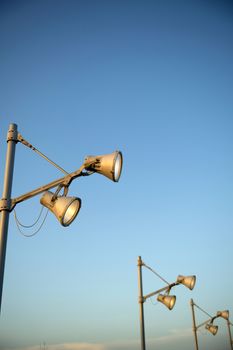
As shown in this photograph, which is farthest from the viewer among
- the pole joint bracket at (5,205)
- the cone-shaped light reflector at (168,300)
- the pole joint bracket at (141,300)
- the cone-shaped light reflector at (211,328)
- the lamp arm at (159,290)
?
the cone-shaped light reflector at (211,328)

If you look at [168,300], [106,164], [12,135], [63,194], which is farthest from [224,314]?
[12,135]

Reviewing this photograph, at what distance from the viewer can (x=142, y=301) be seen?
11570 mm

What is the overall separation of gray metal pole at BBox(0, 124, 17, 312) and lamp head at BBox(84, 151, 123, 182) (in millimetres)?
1099

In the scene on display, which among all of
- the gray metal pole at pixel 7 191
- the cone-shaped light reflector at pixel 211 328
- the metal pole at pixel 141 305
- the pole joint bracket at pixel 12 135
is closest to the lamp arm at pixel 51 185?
the gray metal pole at pixel 7 191

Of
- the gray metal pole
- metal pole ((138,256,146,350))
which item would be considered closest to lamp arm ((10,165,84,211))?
the gray metal pole

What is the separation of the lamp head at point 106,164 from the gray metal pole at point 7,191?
110 centimetres

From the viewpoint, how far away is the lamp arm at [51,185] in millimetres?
4230

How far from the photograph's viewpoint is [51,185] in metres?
4.38

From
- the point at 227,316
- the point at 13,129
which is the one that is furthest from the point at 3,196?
the point at 227,316

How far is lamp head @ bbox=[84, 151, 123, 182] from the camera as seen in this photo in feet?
13.3

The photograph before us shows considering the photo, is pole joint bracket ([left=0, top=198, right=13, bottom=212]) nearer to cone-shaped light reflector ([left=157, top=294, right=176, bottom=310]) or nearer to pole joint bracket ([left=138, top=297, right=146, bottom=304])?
pole joint bracket ([left=138, top=297, right=146, bottom=304])

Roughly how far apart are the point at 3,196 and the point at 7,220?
1.19 ft

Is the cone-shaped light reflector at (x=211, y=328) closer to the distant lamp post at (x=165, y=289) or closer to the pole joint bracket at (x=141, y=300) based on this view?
the distant lamp post at (x=165, y=289)

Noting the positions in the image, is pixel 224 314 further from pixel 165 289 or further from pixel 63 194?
pixel 63 194
